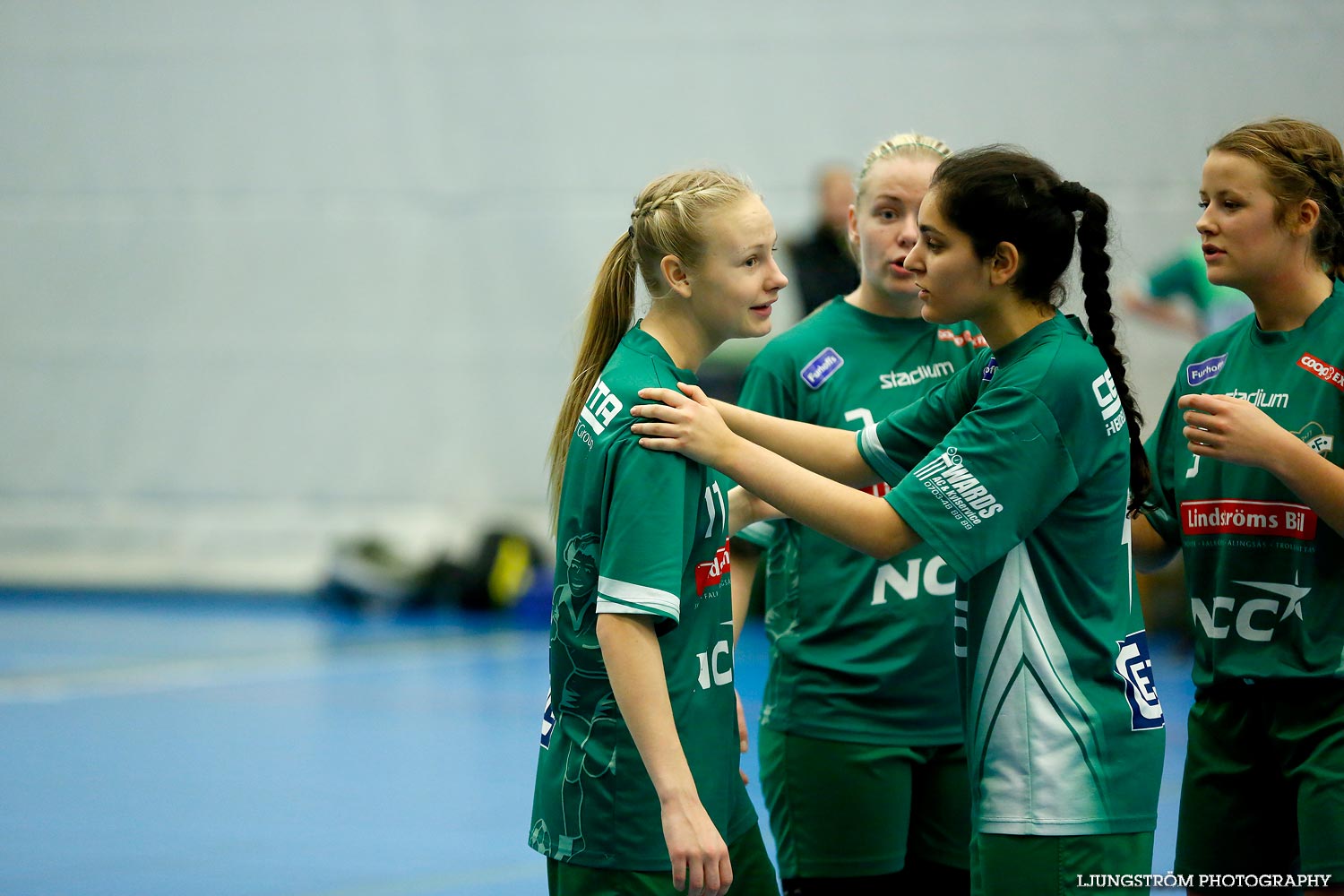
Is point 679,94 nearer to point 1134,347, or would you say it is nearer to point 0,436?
point 1134,347

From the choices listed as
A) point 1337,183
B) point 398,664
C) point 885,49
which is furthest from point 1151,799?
point 885,49

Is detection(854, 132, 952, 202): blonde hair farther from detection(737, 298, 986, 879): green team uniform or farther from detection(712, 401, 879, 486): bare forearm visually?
detection(712, 401, 879, 486): bare forearm

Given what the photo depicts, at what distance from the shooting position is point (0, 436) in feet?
40.8

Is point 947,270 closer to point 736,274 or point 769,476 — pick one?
point 736,274

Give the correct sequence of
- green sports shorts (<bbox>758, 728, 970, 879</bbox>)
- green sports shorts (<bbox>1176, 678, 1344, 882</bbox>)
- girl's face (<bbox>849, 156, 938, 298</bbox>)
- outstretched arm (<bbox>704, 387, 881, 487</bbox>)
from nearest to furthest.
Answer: green sports shorts (<bbox>1176, 678, 1344, 882</bbox>), outstretched arm (<bbox>704, 387, 881, 487</bbox>), green sports shorts (<bbox>758, 728, 970, 879</bbox>), girl's face (<bbox>849, 156, 938, 298</bbox>)

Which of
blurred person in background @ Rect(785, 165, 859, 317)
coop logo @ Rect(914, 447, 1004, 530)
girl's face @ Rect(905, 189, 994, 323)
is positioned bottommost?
coop logo @ Rect(914, 447, 1004, 530)

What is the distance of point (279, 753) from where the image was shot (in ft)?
22.2

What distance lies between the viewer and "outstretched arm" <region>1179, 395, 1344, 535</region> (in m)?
2.65

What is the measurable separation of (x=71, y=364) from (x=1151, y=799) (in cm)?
1140

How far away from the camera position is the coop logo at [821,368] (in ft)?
11.2

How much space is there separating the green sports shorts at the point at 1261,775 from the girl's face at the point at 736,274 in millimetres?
1228

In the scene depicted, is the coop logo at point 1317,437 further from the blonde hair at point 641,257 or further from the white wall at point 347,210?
the white wall at point 347,210

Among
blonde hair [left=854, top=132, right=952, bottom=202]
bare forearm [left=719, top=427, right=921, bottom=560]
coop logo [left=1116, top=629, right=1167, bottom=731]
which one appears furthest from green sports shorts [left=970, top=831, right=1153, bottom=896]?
blonde hair [left=854, top=132, right=952, bottom=202]

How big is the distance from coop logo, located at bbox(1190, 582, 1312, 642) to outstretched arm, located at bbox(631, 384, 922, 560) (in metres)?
0.79
